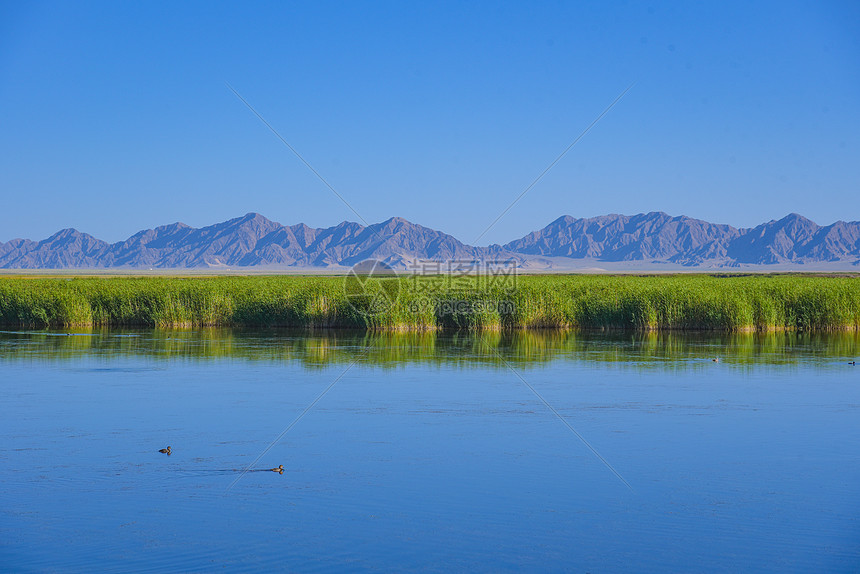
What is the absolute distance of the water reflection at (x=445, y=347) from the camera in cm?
2028

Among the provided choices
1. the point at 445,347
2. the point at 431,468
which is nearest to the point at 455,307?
the point at 445,347

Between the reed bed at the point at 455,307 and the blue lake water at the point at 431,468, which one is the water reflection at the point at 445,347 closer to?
the reed bed at the point at 455,307

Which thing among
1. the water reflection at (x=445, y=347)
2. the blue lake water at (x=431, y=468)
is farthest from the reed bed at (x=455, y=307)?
the blue lake water at (x=431, y=468)

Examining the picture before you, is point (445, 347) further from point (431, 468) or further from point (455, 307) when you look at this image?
point (431, 468)

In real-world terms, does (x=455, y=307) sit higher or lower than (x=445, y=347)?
higher

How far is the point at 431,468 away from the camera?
33.3 feet

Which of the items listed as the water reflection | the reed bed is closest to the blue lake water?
the water reflection

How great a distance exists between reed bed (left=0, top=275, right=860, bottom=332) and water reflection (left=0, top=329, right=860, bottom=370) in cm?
78

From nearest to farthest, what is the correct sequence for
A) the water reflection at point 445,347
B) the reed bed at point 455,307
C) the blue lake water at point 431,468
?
the blue lake water at point 431,468 < the water reflection at point 445,347 < the reed bed at point 455,307

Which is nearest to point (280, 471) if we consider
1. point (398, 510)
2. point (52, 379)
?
point (398, 510)

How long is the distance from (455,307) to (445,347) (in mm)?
5030

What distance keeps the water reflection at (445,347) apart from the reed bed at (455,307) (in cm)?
78

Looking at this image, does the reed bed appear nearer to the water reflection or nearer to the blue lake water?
the water reflection

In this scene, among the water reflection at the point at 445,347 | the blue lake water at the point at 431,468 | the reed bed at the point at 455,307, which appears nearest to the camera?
the blue lake water at the point at 431,468
